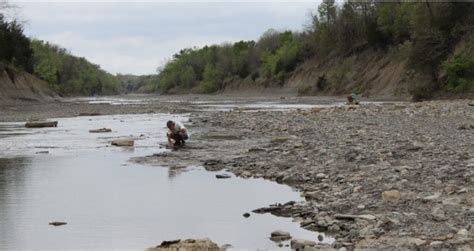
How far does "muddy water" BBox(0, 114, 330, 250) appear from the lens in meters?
7.82

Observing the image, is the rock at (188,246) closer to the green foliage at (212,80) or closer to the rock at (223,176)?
the rock at (223,176)

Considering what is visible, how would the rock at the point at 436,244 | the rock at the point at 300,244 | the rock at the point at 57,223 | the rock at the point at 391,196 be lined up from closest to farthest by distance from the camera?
the rock at the point at 436,244
the rock at the point at 300,244
the rock at the point at 57,223
the rock at the point at 391,196

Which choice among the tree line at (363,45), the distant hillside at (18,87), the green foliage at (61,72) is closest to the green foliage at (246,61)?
the tree line at (363,45)

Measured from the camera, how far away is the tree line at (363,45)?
47156mm

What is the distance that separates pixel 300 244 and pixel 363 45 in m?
81.1

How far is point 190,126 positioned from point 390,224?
20909 millimetres

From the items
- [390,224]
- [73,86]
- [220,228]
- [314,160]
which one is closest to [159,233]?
[220,228]

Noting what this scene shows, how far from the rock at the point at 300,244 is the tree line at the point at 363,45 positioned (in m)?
39.4

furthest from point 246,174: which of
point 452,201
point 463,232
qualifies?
point 463,232

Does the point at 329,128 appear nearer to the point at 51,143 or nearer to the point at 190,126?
the point at 190,126

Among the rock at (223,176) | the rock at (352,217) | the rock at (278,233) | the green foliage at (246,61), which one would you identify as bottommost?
the rock at (223,176)

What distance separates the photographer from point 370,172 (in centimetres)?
1134

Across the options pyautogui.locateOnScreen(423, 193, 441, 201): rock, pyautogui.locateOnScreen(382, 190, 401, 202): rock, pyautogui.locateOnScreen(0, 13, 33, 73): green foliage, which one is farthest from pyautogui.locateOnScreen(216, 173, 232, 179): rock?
pyautogui.locateOnScreen(0, 13, 33, 73): green foliage

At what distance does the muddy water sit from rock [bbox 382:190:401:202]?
5.45 feet
